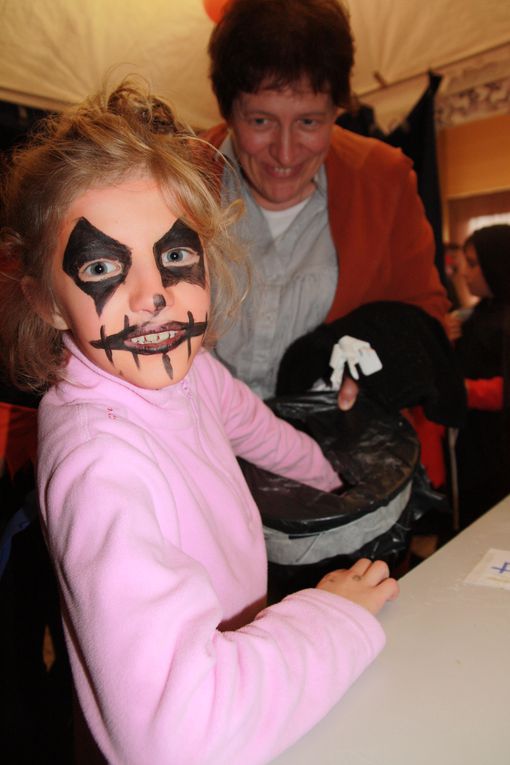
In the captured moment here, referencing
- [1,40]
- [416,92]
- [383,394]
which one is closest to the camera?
[383,394]

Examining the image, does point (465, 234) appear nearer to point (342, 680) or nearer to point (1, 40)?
point (1, 40)

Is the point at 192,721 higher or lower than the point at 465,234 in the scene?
lower

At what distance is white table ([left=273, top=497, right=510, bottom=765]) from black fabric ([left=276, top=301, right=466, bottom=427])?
0.42 metres

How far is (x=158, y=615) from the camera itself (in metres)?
0.42

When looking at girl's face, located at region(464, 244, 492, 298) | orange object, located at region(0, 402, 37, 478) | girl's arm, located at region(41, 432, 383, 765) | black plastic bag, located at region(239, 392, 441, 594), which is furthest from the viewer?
girl's face, located at region(464, 244, 492, 298)

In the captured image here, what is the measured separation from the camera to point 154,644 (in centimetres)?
42

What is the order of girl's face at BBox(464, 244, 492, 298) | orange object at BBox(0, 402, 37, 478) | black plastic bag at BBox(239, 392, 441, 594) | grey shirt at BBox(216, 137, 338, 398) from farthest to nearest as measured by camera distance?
girl's face at BBox(464, 244, 492, 298) → grey shirt at BBox(216, 137, 338, 398) → orange object at BBox(0, 402, 37, 478) → black plastic bag at BBox(239, 392, 441, 594)

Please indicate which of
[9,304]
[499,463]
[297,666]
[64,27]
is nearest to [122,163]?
[9,304]

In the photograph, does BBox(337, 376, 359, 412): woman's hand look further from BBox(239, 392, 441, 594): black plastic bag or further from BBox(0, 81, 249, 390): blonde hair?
BBox(0, 81, 249, 390): blonde hair

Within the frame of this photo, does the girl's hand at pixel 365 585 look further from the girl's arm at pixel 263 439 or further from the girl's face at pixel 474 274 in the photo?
the girl's face at pixel 474 274

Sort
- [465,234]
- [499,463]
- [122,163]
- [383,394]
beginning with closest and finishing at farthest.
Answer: [122,163] → [383,394] → [499,463] → [465,234]

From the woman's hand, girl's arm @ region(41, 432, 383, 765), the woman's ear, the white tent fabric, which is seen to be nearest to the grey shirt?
the woman's hand

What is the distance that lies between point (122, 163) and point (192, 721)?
528 mm

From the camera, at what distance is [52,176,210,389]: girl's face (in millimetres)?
584
